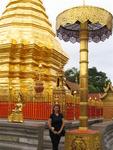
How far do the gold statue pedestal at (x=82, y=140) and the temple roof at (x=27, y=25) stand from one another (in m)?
11.7

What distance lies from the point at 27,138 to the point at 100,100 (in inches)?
521

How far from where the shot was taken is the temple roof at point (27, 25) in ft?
64.6

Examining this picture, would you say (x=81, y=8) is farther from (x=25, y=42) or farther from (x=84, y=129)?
(x=25, y=42)

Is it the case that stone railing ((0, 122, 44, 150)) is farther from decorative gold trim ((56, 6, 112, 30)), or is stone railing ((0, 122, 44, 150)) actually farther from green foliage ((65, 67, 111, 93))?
green foliage ((65, 67, 111, 93))

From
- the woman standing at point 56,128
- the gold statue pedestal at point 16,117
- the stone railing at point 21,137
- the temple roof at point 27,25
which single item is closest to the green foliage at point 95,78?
the temple roof at point 27,25

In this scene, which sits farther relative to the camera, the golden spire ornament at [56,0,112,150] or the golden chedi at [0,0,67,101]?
the golden chedi at [0,0,67,101]

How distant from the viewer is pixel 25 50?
1917cm

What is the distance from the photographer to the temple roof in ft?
64.6

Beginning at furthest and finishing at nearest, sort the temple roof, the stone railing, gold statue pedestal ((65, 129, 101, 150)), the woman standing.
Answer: the temple roof
the stone railing
the woman standing
gold statue pedestal ((65, 129, 101, 150))

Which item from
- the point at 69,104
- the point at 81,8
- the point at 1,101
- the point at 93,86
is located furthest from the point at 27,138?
the point at 93,86

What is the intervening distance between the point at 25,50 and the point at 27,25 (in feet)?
6.98

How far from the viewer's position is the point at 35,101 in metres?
14.4

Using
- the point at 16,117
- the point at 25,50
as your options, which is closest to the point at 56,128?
the point at 16,117

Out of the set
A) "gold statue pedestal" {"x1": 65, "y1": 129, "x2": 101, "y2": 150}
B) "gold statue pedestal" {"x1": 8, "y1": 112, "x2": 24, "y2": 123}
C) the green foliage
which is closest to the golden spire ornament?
"gold statue pedestal" {"x1": 65, "y1": 129, "x2": 101, "y2": 150}
